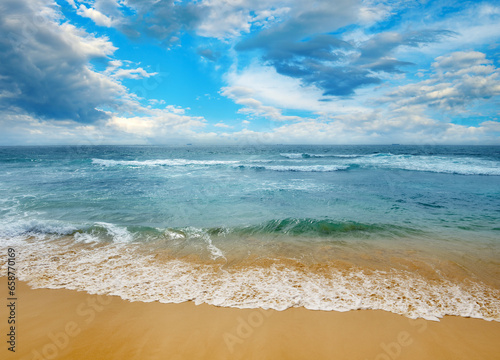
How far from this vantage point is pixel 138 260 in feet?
19.9

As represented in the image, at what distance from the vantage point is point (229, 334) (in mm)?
3562

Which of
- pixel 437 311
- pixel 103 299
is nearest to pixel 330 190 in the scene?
pixel 437 311

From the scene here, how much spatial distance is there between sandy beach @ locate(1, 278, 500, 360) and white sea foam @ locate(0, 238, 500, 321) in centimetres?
23

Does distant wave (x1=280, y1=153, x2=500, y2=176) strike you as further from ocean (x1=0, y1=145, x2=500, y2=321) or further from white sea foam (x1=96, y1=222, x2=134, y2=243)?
white sea foam (x1=96, y1=222, x2=134, y2=243)

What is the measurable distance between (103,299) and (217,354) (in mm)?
2614

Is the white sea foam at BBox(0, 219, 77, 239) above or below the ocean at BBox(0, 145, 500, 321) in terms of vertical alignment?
above

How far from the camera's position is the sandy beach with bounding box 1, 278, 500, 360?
326cm

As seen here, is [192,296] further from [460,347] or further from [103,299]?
[460,347]

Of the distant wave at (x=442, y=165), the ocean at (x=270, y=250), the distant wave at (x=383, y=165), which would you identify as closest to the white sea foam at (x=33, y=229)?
the ocean at (x=270, y=250)

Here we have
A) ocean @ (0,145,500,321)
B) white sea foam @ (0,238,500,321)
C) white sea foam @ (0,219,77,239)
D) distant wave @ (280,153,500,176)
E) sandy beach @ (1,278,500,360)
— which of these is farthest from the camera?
distant wave @ (280,153,500,176)

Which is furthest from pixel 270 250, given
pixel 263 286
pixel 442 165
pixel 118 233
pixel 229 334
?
pixel 442 165

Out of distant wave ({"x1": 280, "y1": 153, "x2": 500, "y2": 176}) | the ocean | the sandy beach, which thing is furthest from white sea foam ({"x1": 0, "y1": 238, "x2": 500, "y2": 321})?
distant wave ({"x1": 280, "y1": 153, "x2": 500, "y2": 176})

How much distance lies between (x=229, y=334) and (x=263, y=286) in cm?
141

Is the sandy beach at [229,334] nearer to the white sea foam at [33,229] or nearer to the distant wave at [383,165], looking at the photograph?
the white sea foam at [33,229]
